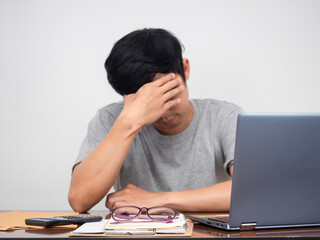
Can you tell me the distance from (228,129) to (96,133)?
0.52m

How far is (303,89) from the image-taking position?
2.10 metres

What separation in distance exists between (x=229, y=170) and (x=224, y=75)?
813 millimetres

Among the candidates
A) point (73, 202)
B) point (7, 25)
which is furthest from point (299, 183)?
point (7, 25)

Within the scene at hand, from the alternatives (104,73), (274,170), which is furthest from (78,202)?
(104,73)

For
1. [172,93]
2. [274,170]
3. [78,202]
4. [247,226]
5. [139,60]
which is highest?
[139,60]

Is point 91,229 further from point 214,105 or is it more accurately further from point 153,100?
point 214,105

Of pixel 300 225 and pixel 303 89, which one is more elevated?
pixel 303 89

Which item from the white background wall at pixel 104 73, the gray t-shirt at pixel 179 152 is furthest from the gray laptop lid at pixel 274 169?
the white background wall at pixel 104 73

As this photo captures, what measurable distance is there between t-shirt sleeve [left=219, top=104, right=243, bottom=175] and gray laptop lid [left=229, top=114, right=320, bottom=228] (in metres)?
0.64

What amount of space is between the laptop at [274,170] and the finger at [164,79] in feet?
2.40

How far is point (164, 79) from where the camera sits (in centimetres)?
145

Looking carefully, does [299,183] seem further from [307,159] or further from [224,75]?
[224,75]

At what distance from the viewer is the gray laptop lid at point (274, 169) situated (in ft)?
2.46

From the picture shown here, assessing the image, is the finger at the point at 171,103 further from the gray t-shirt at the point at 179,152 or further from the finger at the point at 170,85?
the gray t-shirt at the point at 179,152
